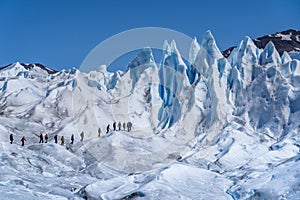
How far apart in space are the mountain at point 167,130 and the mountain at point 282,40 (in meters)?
54.1

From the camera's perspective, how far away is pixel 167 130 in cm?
3706

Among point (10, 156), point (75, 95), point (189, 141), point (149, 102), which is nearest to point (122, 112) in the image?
point (149, 102)

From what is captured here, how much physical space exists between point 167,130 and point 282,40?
82741mm

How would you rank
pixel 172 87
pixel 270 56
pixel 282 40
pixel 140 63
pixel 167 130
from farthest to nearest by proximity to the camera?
1. pixel 282 40
2. pixel 140 63
3. pixel 172 87
4. pixel 270 56
5. pixel 167 130

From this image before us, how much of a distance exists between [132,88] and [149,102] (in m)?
4.39

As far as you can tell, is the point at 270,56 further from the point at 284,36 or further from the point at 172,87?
the point at 284,36

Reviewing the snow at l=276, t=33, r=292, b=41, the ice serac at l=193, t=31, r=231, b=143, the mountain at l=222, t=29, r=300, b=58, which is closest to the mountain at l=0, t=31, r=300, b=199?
the ice serac at l=193, t=31, r=231, b=143

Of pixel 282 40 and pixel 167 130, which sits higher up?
pixel 282 40

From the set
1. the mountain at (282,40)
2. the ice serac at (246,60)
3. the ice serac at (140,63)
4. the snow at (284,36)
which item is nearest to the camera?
the ice serac at (246,60)

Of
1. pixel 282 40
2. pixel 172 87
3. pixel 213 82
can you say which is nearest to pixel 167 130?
pixel 213 82

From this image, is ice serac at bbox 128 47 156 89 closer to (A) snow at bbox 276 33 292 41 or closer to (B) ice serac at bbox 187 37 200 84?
(B) ice serac at bbox 187 37 200 84

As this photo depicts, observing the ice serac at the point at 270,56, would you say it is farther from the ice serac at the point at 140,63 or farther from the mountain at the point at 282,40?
the mountain at the point at 282,40

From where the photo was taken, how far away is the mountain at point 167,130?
17.5 metres

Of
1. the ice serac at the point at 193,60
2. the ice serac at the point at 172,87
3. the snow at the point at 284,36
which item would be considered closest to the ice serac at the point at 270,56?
the ice serac at the point at 193,60
